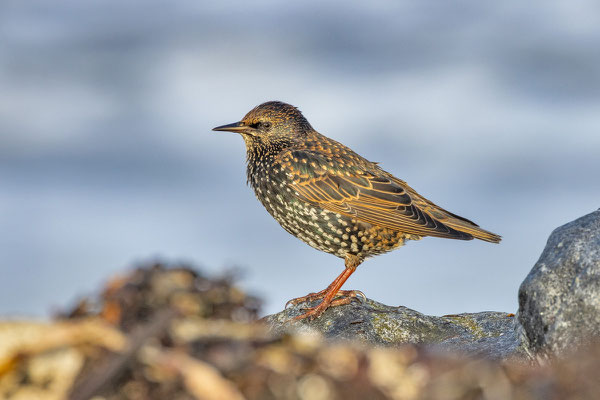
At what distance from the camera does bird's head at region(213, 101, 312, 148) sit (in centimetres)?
852

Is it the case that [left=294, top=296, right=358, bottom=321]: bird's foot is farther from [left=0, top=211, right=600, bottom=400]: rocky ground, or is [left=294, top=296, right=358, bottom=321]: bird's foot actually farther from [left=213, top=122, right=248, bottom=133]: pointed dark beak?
[left=0, top=211, right=600, bottom=400]: rocky ground

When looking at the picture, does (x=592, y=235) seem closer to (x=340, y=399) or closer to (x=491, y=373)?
(x=491, y=373)

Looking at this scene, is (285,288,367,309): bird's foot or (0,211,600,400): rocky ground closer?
(0,211,600,400): rocky ground

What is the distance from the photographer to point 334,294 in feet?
24.6

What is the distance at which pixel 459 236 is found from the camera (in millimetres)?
7980

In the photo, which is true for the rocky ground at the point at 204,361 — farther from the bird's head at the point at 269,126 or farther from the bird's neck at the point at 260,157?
the bird's head at the point at 269,126

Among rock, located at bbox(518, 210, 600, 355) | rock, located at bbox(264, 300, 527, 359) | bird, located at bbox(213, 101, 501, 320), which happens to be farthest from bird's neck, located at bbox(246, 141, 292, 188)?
rock, located at bbox(518, 210, 600, 355)

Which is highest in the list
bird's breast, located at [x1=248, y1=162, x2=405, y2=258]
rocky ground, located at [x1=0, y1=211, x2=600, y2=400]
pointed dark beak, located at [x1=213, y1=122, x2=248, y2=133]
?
pointed dark beak, located at [x1=213, y1=122, x2=248, y2=133]

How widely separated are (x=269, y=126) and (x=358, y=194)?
1408 mm

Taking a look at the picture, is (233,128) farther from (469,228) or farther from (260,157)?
(469,228)

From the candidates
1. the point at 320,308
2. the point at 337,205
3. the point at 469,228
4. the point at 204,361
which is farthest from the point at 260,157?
the point at 204,361

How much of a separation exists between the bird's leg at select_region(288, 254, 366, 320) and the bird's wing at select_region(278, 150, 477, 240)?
0.50 metres

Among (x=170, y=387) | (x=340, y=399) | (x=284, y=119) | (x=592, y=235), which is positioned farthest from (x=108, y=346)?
(x=284, y=119)

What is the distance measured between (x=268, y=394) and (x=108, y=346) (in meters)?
0.50
